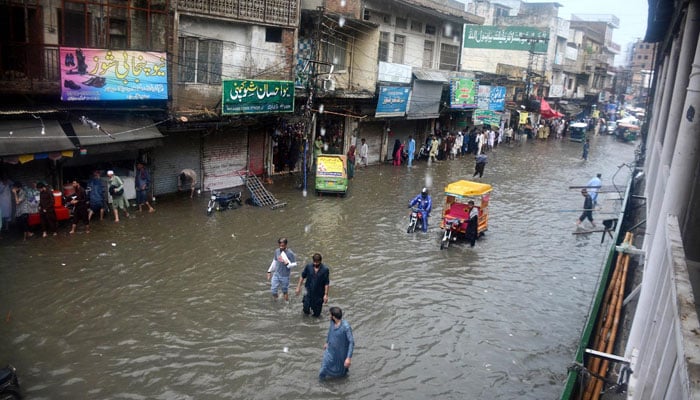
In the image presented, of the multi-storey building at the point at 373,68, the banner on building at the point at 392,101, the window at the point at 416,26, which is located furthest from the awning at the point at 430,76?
the window at the point at 416,26

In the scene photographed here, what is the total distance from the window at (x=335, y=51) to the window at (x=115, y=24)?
28.8 feet

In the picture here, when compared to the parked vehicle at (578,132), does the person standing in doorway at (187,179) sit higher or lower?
lower

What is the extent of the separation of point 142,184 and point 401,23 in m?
18.0

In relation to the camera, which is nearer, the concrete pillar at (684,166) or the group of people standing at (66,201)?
the concrete pillar at (684,166)

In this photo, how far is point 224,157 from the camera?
68.0 feet

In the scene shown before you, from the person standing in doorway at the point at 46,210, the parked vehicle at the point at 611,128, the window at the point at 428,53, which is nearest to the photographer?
the person standing in doorway at the point at 46,210

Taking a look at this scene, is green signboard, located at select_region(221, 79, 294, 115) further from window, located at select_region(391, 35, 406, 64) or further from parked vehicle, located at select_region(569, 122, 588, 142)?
parked vehicle, located at select_region(569, 122, 588, 142)

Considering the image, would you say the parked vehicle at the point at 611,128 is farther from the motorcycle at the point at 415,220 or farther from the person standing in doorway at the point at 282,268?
the person standing in doorway at the point at 282,268

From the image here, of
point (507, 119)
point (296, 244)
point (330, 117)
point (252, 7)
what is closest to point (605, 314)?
point (296, 244)

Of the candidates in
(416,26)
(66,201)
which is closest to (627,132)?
(416,26)

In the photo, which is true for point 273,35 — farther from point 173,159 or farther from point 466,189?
point 466,189

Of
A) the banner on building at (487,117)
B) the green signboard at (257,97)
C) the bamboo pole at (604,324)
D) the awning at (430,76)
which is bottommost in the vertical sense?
the bamboo pole at (604,324)

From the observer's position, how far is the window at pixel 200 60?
18.5 metres

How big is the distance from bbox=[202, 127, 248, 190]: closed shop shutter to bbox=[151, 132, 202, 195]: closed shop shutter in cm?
36
